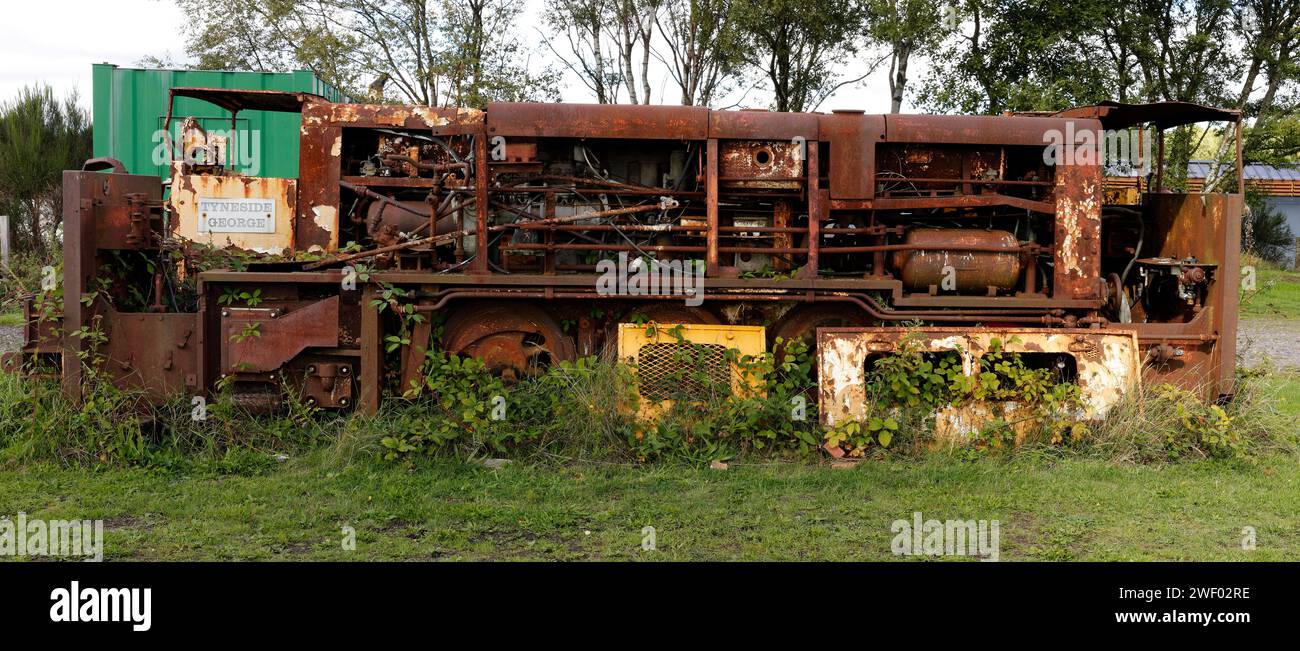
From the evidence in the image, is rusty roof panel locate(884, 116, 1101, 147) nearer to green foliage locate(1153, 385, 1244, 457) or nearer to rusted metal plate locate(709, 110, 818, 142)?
rusted metal plate locate(709, 110, 818, 142)

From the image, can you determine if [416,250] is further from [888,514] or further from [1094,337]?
[1094,337]

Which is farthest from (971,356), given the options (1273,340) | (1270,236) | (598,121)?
(1270,236)

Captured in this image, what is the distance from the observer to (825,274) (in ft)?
25.9

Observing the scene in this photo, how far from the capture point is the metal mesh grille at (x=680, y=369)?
24.2 ft

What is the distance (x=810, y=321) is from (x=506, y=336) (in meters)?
2.25

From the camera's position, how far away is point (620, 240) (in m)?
7.95

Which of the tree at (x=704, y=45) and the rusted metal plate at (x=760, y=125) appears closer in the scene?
the rusted metal plate at (x=760, y=125)

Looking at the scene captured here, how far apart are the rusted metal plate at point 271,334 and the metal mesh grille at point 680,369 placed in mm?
2211

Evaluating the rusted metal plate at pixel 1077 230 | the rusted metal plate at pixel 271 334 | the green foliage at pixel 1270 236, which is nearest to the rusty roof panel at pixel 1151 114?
the rusted metal plate at pixel 1077 230

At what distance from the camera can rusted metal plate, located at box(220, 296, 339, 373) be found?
7406 mm

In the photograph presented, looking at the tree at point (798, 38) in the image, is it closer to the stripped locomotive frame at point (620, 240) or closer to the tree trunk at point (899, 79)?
the tree trunk at point (899, 79)

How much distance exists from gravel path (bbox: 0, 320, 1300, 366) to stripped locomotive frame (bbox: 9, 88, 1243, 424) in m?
3.76

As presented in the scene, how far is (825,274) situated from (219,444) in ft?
14.6

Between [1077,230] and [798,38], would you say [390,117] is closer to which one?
[1077,230]
